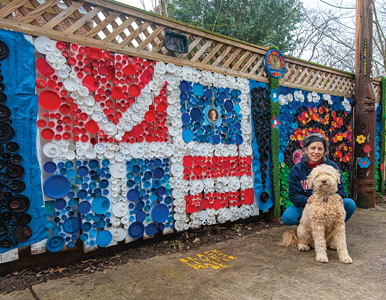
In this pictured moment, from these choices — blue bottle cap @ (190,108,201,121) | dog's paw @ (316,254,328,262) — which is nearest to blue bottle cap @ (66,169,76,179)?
blue bottle cap @ (190,108,201,121)

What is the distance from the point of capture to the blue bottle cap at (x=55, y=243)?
2.53 m

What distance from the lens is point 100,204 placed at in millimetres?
2795

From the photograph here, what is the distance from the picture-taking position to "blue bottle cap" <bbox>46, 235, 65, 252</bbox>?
2525mm

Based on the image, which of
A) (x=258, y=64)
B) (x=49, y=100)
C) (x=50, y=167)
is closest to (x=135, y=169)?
(x=50, y=167)

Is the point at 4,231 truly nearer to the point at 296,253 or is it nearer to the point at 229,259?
the point at 229,259

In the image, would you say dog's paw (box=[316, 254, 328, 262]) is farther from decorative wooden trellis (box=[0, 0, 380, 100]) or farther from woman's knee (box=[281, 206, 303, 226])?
decorative wooden trellis (box=[0, 0, 380, 100])

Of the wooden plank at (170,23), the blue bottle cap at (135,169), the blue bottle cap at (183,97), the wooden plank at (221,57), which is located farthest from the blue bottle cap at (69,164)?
the wooden plank at (221,57)

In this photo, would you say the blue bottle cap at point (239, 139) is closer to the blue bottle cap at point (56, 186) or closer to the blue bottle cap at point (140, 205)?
the blue bottle cap at point (140, 205)

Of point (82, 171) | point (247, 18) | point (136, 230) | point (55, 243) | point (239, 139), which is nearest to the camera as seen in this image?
point (55, 243)

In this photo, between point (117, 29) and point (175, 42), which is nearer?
point (117, 29)

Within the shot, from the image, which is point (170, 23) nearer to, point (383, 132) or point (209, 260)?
point (209, 260)

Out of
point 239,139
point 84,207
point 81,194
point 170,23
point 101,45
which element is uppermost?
point 170,23

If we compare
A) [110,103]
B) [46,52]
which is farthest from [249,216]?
[46,52]

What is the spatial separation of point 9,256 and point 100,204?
861 millimetres
